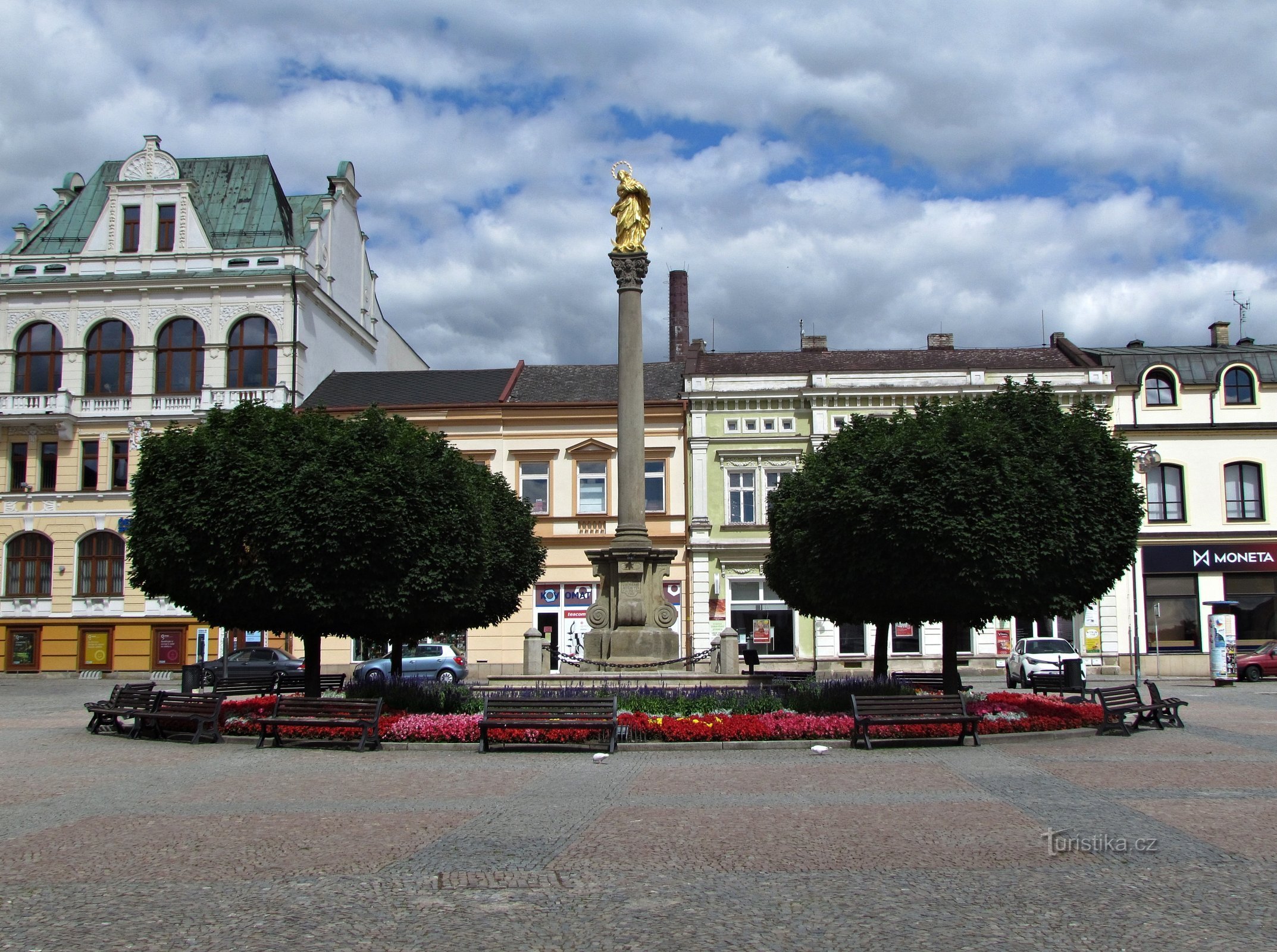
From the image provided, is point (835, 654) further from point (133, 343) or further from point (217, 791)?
point (217, 791)

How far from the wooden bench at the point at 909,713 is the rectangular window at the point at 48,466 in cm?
3253

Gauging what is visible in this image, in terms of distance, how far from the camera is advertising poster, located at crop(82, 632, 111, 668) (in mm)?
38500

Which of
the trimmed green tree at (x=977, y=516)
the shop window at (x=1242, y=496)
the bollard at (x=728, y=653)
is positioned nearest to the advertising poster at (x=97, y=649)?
the bollard at (x=728, y=653)

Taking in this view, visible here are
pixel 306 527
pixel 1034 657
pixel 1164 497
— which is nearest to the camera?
pixel 306 527

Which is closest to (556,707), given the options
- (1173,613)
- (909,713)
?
(909,713)

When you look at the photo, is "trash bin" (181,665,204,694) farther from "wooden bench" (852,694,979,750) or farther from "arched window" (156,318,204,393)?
"wooden bench" (852,694,979,750)

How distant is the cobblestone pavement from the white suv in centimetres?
1615

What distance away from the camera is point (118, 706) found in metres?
18.3

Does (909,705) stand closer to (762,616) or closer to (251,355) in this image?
(762,616)

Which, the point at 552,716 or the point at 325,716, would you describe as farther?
the point at 325,716

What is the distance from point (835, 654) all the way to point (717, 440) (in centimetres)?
787

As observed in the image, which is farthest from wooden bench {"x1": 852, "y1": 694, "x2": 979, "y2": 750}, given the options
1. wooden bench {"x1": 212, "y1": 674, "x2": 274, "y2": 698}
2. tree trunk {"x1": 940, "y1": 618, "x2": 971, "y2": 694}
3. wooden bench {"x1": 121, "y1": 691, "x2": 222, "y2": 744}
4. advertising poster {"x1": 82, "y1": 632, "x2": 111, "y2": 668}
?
advertising poster {"x1": 82, "y1": 632, "x2": 111, "y2": 668}

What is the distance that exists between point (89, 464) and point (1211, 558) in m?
37.0

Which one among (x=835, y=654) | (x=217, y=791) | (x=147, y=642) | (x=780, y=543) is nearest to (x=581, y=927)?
(x=217, y=791)
